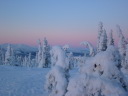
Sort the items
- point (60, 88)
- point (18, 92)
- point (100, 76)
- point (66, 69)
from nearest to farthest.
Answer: point (100, 76)
point (60, 88)
point (66, 69)
point (18, 92)

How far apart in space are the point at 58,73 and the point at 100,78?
4.89 meters

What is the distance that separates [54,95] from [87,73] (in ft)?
15.2

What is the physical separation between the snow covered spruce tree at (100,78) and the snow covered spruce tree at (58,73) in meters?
3.89

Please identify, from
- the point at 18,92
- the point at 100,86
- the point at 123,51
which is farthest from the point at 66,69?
the point at 123,51

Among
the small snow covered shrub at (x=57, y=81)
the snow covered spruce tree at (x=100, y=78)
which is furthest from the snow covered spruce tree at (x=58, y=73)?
the snow covered spruce tree at (x=100, y=78)

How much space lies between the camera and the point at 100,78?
22.9ft

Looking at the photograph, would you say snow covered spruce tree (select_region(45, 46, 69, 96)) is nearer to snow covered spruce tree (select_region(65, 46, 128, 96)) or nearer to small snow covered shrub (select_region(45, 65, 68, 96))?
small snow covered shrub (select_region(45, 65, 68, 96))

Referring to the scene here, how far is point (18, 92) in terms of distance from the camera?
60.7ft

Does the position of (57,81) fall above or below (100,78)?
below

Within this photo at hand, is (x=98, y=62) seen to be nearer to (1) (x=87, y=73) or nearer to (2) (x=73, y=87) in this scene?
(1) (x=87, y=73)

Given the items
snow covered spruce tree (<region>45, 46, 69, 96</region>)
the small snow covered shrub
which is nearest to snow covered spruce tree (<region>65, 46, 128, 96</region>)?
the small snow covered shrub

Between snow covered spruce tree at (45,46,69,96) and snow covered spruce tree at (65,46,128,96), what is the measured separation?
3.89 metres

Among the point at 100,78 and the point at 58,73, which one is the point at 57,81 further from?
the point at 100,78

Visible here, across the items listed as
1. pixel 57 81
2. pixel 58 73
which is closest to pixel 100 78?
pixel 58 73
